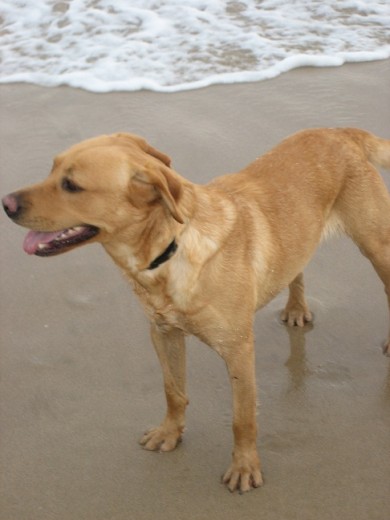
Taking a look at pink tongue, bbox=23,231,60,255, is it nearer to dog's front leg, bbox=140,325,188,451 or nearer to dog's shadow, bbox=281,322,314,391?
dog's front leg, bbox=140,325,188,451

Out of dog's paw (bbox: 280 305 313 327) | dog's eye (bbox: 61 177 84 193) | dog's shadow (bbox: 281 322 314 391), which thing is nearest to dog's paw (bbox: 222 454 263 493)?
dog's shadow (bbox: 281 322 314 391)

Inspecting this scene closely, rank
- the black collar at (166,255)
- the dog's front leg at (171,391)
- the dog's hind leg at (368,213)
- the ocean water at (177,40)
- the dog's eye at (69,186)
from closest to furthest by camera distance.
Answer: the dog's eye at (69,186)
the black collar at (166,255)
the dog's front leg at (171,391)
the dog's hind leg at (368,213)
the ocean water at (177,40)

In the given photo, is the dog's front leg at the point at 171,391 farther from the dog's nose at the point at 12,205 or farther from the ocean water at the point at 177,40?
the ocean water at the point at 177,40

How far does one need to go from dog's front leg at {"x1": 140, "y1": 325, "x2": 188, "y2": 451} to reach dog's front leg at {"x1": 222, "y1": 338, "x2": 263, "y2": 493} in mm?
309

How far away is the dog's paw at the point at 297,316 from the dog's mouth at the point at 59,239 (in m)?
1.67

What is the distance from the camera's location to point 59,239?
3.25 m

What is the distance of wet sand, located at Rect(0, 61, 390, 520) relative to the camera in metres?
3.52

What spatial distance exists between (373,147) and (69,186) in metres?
1.81

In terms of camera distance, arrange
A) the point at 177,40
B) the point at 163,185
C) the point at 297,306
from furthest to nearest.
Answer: the point at 177,40 < the point at 297,306 < the point at 163,185

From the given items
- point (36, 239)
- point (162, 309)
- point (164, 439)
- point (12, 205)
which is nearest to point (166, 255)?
point (162, 309)

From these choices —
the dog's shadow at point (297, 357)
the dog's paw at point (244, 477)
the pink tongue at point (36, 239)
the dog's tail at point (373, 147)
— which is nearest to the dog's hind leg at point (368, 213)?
the dog's tail at point (373, 147)

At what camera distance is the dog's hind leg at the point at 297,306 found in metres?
4.53

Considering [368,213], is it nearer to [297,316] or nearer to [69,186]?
[297,316]

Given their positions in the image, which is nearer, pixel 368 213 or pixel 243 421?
pixel 243 421
